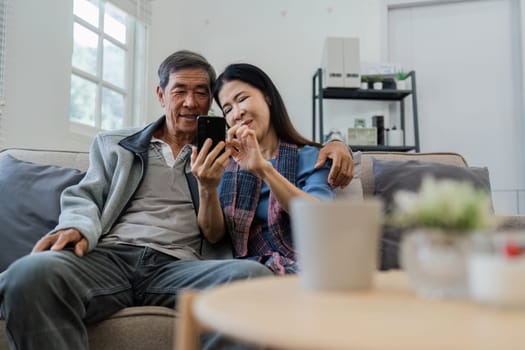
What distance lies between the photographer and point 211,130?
4.45 ft

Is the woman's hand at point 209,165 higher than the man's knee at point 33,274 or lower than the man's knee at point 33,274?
higher

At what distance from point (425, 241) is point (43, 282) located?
79 cm

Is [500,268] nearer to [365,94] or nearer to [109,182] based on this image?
[109,182]

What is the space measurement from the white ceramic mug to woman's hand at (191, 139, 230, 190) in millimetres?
764

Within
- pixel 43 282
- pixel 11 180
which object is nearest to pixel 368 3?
pixel 11 180

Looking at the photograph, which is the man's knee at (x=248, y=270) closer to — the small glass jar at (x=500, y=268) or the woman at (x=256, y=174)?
the woman at (x=256, y=174)

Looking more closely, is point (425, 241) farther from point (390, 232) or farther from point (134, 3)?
point (134, 3)

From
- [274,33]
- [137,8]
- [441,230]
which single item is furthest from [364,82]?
[441,230]

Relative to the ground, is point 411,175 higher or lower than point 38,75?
lower

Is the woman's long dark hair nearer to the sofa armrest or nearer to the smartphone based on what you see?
the smartphone

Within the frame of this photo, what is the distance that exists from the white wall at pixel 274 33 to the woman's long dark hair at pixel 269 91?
87.1 inches

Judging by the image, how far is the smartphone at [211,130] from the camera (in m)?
1.35

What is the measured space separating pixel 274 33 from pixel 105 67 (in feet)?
4.15

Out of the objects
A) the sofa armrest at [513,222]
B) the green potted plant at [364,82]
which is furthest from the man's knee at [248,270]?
the green potted plant at [364,82]
